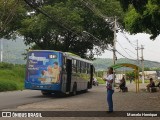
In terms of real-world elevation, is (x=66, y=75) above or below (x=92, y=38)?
below

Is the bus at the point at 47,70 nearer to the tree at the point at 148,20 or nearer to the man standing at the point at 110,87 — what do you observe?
the tree at the point at 148,20

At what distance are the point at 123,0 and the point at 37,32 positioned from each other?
41104mm

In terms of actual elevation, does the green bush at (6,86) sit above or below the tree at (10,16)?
below

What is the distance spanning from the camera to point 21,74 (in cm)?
5544

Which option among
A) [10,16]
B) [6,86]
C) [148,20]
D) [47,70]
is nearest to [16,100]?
[47,70]

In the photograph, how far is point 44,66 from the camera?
90.1 feet

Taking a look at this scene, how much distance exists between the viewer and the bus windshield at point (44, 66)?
27.3 meters

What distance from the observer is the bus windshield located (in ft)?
89.7

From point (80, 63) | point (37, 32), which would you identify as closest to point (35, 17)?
point (37, 32)

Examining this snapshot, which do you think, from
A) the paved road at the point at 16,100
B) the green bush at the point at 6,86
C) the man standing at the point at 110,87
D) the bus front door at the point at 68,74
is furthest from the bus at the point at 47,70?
the man standing at the point at 110,87

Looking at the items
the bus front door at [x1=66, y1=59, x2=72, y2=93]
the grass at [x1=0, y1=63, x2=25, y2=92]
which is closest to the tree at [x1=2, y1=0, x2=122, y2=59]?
the grass at [x1=0, y1=63, x2=25, y2=92]

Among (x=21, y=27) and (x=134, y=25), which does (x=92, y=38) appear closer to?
(x=21, y=27)

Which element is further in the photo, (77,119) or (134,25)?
(134,25)

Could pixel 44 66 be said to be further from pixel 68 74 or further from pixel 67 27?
pixel 67 27
